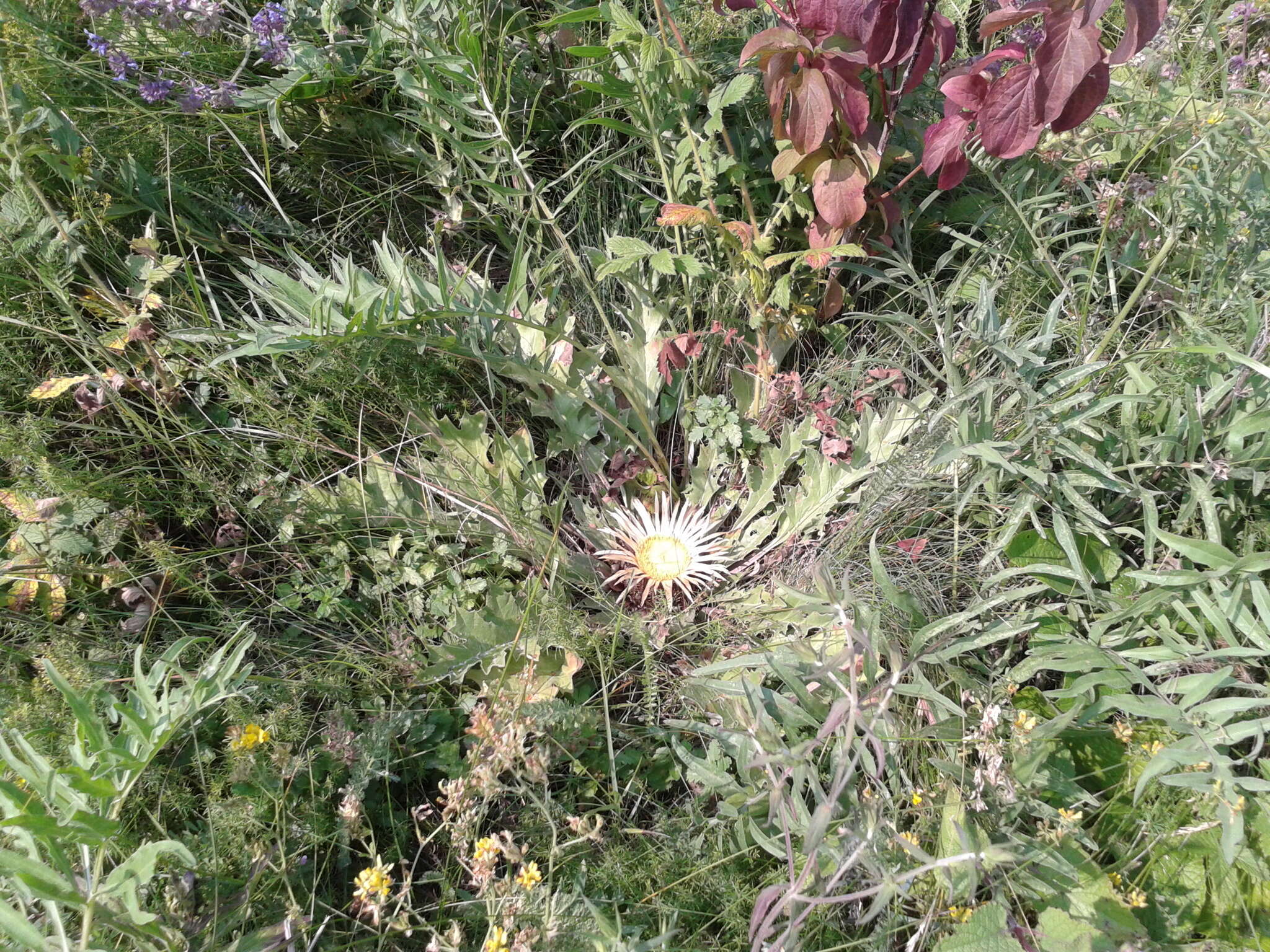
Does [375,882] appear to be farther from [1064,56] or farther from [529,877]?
[1064,56]

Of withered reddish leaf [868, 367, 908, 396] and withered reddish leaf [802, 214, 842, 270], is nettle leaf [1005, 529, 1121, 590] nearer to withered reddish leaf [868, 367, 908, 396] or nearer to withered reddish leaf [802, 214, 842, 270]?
withered reddish leaf [868, 367, 908, 396]

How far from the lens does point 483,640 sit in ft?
5.24

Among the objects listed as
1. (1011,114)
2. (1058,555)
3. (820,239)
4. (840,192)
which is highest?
(1011,114)

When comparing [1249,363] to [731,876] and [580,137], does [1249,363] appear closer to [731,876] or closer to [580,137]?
[731,876]

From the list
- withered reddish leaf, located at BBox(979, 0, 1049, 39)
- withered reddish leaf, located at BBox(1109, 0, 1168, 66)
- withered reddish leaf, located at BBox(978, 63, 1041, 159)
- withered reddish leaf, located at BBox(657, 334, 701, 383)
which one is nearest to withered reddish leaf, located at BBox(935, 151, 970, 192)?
withered reddish leaf, located at BBox(978, 63, 1041, 159)

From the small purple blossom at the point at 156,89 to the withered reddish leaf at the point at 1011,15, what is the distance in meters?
1.86

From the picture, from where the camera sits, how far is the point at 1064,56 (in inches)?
54.3

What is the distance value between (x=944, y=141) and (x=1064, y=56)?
0.85 ft

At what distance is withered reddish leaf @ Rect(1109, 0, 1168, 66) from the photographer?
50.7 inches

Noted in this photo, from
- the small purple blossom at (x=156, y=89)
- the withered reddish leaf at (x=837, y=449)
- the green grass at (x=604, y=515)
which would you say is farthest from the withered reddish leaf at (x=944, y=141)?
the small purple blossom at (x=156, y=89)

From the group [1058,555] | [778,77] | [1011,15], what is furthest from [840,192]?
[1058,555]

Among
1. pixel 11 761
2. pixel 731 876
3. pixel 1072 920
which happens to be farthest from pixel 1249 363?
pixel 11 761

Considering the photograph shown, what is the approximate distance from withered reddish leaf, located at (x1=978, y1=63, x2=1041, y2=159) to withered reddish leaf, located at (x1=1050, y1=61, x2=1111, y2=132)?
0.05 metres

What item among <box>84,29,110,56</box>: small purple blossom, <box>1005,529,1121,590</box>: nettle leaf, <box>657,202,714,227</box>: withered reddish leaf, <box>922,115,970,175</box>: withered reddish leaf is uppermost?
<box>84,29,110,56</box>: small purple blossom
